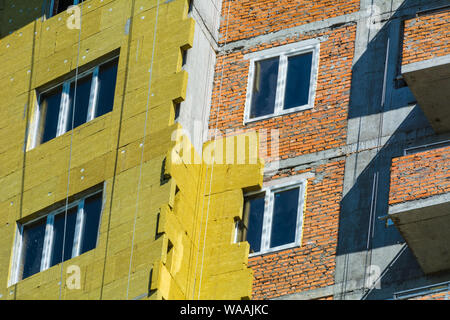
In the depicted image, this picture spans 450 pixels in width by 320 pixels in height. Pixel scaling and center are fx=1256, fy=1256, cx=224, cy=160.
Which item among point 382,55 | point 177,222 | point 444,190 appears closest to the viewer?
point 444,190

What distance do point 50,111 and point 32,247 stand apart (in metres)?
3.64

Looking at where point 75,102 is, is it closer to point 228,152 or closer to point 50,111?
point 50,111

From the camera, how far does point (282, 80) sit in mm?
30031

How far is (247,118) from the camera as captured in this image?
29891mm

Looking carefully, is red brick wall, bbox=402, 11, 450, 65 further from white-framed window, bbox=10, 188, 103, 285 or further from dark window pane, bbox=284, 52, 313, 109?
white-framed window, bbox=10, 188, 103, 285

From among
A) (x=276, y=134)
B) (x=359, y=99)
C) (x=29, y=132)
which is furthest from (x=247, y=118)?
(x=29, y=132)

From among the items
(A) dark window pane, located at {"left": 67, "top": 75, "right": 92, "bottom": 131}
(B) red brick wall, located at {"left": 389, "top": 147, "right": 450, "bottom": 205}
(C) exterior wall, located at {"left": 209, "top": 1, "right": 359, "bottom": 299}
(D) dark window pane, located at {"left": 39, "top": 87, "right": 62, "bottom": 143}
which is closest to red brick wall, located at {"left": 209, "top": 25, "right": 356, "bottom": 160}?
(C) exterior wall, located at {"left": 209, "top": 1, "right": 359, "bottom": 299}

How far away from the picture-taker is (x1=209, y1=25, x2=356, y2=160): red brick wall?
28.7m

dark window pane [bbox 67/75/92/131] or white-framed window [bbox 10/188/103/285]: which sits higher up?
dark window pane [bbox 67/75/92/131]

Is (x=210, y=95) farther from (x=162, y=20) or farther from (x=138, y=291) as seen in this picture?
(x=138, y=291)

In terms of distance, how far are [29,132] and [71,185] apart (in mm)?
2430

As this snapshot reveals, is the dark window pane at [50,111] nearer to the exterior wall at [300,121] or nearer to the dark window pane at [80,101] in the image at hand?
the dark window pane at [80,101]

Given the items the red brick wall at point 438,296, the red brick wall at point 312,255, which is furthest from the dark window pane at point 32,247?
the red brick wall at point 438,296

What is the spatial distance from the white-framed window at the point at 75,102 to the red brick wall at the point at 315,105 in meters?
2.57
